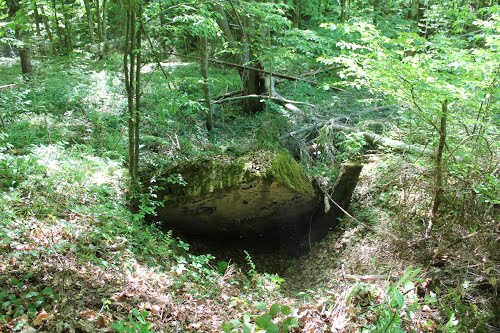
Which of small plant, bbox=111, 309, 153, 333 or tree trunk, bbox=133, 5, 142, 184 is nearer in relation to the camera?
small plant, bbox=111, 309, 153, 333

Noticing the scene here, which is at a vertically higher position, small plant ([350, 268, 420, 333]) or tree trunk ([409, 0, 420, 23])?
tree trunk ([409, 0, 420, 23])

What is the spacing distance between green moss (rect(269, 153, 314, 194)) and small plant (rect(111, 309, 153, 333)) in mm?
2813

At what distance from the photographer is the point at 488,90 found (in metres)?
3.91

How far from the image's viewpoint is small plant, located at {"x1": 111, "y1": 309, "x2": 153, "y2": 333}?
2.76m

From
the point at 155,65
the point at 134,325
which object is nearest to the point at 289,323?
the point at 134,325

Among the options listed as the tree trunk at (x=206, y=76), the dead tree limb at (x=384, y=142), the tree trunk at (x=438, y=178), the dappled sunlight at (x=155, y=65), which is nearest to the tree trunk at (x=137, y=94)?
the tree trunk at (x=206, y=76)

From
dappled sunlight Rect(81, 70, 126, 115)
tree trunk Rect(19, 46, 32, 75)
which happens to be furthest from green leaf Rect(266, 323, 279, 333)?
tree trunk Rect(19, 46, 32, 75)

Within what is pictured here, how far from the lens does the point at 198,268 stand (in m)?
4.52

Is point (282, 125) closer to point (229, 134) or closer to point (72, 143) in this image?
point (229, 134)

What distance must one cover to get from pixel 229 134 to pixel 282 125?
54.3 inches

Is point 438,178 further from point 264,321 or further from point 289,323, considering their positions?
point 264,321

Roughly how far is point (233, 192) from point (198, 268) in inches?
52.1

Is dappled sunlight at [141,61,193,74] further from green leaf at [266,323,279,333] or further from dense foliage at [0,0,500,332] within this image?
green leaf at [266,323,279,333]

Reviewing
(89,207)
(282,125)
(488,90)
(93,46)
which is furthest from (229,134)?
(93,46)
